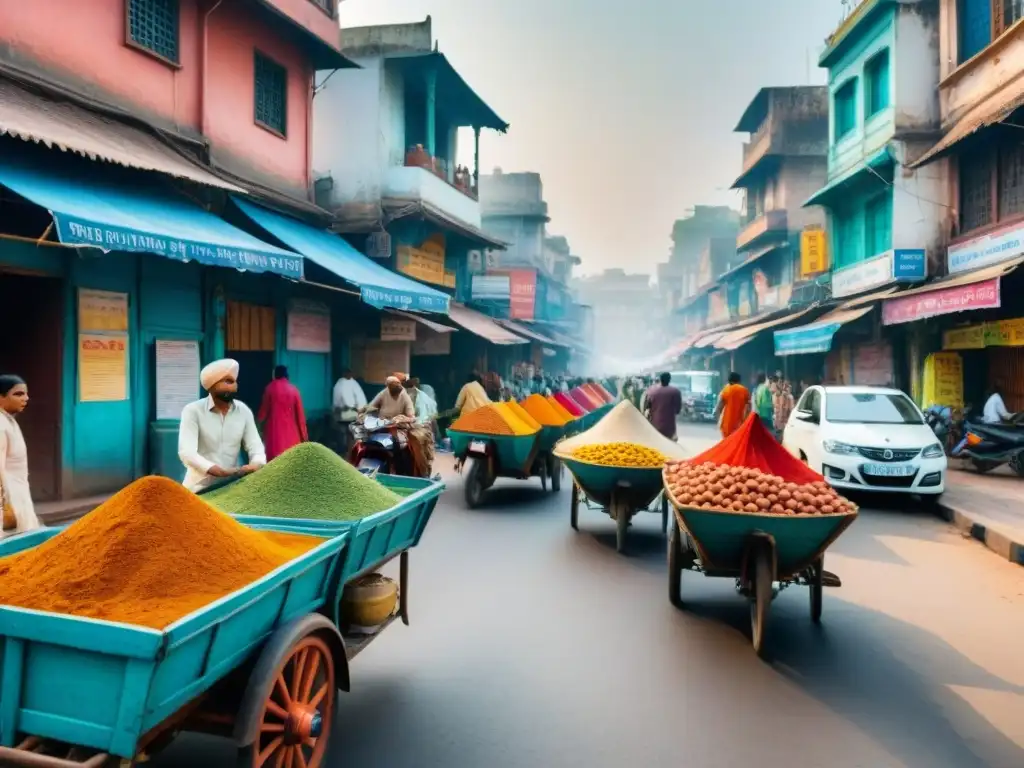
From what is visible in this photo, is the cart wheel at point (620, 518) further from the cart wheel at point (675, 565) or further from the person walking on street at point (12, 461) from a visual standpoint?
the person walking on street at point (12, 461)

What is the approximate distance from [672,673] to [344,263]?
10.4 m

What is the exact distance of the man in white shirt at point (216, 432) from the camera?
4785 millimetres

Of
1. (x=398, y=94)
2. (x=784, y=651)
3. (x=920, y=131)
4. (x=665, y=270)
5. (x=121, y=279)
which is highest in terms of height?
(x=665, y=270)

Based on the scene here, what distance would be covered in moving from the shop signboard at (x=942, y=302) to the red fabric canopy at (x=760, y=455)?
8.46 metres

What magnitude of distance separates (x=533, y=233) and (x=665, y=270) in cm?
3503

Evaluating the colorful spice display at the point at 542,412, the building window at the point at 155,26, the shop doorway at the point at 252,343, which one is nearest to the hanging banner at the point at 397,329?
the shop doorway at the point at 252,343

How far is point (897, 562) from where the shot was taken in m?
6.98

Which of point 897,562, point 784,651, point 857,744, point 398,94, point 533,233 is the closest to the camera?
point 857,744

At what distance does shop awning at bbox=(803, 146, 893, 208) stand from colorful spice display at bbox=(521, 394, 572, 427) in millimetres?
11149

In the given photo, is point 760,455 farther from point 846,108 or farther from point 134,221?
point 846,108

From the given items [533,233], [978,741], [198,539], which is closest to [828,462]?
[978,741]

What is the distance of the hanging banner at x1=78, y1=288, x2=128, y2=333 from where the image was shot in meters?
8.34

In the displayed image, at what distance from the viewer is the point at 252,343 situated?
12.1 m

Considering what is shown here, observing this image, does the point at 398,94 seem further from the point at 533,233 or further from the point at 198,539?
the point at 533,233
